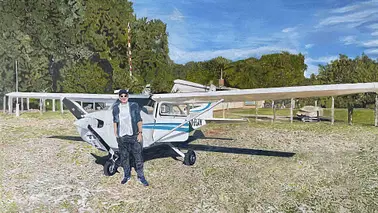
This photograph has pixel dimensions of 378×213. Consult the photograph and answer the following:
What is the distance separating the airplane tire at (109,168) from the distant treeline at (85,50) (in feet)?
46.5

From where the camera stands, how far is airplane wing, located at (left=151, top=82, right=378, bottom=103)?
6976 millimetres

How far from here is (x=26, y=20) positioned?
30.9m

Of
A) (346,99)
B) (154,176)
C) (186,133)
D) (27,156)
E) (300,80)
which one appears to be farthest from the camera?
(300,80)

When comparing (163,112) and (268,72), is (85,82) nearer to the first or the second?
(163,112)

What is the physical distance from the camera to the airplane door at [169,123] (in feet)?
25.4

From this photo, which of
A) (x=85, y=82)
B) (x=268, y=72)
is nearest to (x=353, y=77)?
(x=85, y=82)

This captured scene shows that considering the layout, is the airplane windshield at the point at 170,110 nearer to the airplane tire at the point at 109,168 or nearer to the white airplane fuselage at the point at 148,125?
the white airplane fuselage at the point at 148,125

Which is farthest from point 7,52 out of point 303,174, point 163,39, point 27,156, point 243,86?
point 243,86

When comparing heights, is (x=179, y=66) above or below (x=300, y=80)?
above

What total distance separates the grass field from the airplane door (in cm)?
84

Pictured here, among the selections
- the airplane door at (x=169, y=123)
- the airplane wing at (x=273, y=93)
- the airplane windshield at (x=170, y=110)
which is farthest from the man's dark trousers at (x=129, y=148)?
the airplane wing at (x=273, y=93)

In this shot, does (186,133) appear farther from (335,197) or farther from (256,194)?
(335,197)

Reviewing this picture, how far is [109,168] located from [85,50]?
25.3 metres

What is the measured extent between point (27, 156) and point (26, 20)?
2610cm
